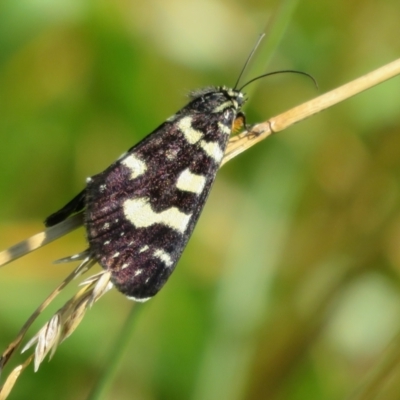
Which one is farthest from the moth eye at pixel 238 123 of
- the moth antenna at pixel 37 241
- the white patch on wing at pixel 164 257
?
the moth antenna at pixel 37 241

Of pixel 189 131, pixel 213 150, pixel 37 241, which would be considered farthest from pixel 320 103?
pixel 37 241

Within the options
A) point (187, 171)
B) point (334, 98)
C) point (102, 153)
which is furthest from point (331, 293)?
point (102, 153)

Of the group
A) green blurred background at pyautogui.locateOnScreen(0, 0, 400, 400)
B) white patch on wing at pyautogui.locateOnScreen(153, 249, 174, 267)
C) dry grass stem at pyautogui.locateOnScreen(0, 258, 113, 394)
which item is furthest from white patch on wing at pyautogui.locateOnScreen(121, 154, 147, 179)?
green blurred background at pyautogui.locateOnScreen(0, 0, 400, 400)

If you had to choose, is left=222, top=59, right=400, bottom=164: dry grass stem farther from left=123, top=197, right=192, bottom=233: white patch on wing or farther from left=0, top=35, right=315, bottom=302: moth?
left=123, top=197, right=192, bottom=233: white patch on wing

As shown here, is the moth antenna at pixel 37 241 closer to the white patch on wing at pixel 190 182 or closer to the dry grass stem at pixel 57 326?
the dry grass stem at pixel 57 326

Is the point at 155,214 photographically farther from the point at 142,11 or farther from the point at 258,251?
the point at 142,11

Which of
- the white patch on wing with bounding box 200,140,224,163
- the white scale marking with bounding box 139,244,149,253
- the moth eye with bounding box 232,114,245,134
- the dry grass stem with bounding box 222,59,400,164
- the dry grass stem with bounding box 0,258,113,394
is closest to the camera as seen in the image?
the dry grass stem with bounding box 0,258,113,394
